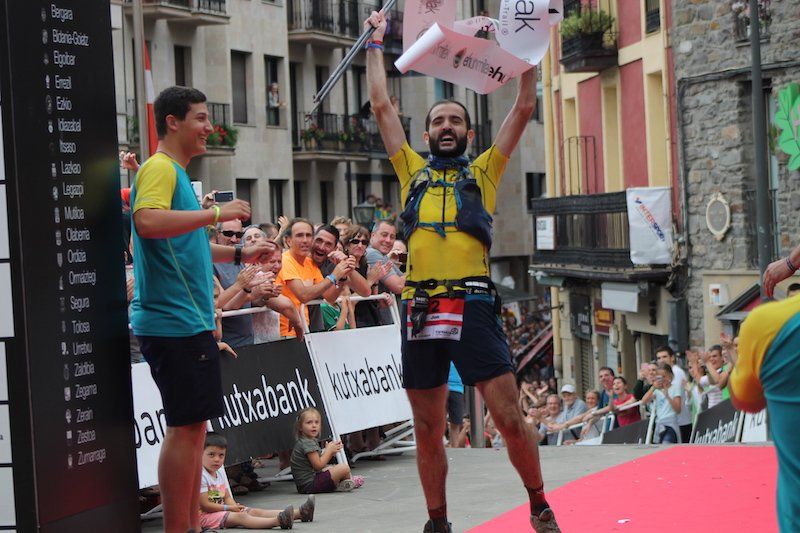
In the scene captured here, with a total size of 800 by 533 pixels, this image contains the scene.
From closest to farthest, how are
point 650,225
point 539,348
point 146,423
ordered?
point 146,423, point 650,225, point 539,348

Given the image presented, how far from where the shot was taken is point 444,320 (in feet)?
23.9

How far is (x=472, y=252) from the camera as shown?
24.1 feet

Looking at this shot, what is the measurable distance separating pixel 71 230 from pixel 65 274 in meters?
0.19

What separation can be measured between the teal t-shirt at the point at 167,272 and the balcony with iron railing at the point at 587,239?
23010mm

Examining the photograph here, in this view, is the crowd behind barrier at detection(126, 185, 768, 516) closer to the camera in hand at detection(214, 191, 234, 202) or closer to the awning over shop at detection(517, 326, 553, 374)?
the camera in hand at detection(214, 191, 234, 202)

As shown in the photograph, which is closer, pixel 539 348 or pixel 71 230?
pixel 71 230

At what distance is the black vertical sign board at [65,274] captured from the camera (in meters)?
6.38

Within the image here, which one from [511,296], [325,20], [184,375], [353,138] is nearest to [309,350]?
[184,375]

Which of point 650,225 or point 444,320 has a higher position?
point 650,225

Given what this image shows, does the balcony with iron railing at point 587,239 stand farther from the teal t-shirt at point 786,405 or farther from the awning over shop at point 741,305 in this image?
the teal t-shirt at point 786,405

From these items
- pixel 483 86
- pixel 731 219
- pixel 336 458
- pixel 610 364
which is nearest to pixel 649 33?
pixel 731 219

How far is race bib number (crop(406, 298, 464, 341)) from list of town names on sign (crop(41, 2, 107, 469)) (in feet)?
5.02

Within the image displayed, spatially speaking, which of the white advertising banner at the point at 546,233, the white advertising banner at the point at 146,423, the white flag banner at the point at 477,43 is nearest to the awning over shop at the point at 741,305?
the white advertising banner at the point at 546,233

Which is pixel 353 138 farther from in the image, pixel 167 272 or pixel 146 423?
pixel 167 272
